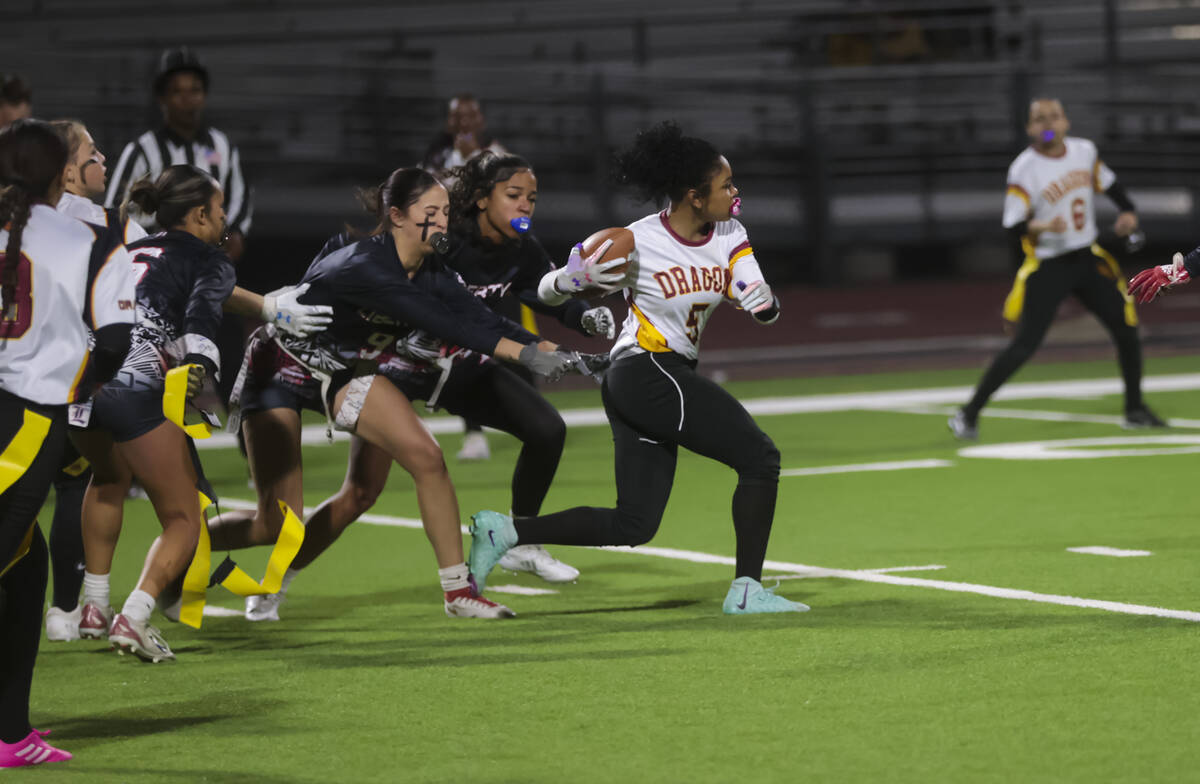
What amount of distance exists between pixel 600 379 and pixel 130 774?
9.40 ft

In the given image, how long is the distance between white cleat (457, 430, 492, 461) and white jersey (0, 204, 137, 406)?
7457 millimetres

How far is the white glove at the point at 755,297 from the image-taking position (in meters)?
7.33

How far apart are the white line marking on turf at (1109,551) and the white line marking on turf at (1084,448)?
10.8 feet

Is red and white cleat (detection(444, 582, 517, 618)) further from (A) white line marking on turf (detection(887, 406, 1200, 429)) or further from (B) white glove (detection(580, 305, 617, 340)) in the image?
(A) white line marking on turf (detection(887, 406, 1200, 429))

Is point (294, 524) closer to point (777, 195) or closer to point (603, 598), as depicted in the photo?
point (603, 598)

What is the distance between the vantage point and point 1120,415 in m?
14.3

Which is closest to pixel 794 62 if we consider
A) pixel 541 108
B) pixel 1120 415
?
pixel 541 108

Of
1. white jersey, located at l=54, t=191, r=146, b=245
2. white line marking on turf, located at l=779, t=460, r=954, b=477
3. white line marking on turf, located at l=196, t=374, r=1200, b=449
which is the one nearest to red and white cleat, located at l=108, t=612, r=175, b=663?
white jersey, located at l=54, t=191, r=146, b=245

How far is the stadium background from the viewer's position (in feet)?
83.8

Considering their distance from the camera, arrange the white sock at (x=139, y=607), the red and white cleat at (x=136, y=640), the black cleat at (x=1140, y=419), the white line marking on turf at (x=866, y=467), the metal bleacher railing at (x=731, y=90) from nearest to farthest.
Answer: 1. the red and white cleat at (x=136, y=640)
2. the white sock at (x=139, y=607)
3. the white line marking on turf at (x=866, y=467)
4. the black cleat at (x=1140, y=419)
5. the metal bleacher railing at (x=731, y=90)

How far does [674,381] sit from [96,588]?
7.66 feet

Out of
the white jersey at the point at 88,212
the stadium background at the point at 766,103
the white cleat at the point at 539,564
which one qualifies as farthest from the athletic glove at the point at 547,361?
the stadium background at the point at 766,103

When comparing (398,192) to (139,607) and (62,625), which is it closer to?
(139,607)

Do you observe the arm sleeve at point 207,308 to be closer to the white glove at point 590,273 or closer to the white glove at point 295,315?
the white glove at point 295,315
